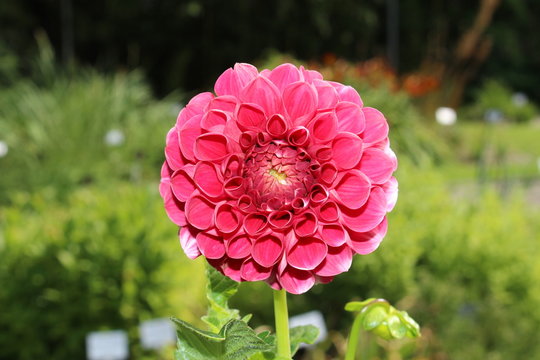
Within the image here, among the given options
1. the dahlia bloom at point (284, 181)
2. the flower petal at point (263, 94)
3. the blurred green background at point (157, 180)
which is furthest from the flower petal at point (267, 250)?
the blurred green background at point (157, 180)

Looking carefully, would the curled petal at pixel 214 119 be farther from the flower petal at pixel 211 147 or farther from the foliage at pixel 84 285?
the foliage at pixel 84 285

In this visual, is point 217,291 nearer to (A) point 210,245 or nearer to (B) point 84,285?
(A) point 210,245

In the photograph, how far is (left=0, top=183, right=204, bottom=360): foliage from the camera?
7.11 feet

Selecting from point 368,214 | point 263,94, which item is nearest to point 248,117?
point 263,94

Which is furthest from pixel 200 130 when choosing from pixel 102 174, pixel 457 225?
pixel 102 174

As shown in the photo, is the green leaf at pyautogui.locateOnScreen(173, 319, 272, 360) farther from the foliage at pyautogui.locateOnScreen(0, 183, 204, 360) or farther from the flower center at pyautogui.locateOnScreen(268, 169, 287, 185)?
the foliage at pyautogui.locateOnScreen(0, 183, 204, 360)

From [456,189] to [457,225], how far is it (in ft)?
10.4

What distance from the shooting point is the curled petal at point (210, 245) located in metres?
0.51

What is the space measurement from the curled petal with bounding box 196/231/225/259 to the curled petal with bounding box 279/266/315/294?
5 centimetres

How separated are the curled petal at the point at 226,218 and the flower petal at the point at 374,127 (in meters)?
0.12

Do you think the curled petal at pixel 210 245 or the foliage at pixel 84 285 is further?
the foliage at pixel 84 285

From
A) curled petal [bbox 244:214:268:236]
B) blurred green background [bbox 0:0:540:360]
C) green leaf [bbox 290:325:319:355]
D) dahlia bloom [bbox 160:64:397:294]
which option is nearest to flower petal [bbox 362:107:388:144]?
dahlia bloom [bbox 160:64:397:294]

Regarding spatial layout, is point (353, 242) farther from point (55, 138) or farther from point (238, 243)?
point (55, 138)

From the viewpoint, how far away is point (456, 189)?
5578mm
